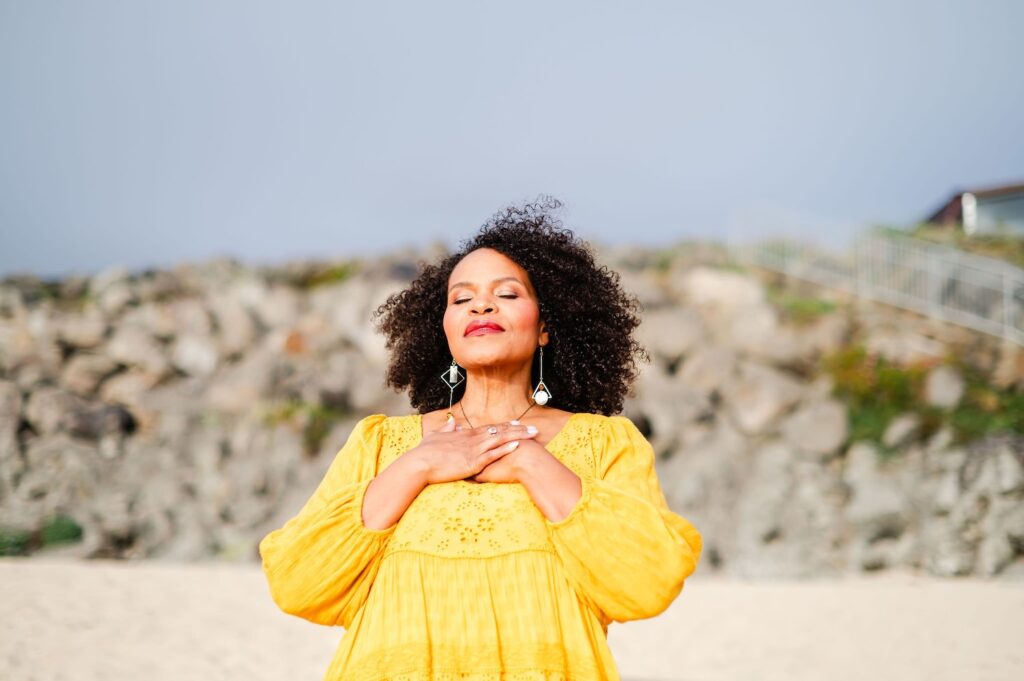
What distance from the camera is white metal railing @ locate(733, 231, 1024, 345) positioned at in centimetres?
1623

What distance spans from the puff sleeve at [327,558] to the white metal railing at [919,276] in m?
15.3

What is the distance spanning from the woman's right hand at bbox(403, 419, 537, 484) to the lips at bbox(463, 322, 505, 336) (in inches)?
12.3

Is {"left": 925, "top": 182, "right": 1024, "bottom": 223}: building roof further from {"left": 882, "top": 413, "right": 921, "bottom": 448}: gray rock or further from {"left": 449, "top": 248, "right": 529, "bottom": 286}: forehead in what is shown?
{"left": 449, "top": 248, "right": 529, "bottom": 286}: forehead

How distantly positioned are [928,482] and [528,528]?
12.2 metres

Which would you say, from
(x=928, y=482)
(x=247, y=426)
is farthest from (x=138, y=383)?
(x=928, y=482)

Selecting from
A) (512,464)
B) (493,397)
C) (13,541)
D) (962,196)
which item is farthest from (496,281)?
(962,196)

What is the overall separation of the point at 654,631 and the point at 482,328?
7.88 meters

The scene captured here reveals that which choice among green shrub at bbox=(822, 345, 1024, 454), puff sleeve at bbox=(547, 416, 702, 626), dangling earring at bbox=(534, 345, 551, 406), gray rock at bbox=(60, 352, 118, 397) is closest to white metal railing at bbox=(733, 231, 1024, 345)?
green shrub at bbox=(822, 345, 1024, 454)

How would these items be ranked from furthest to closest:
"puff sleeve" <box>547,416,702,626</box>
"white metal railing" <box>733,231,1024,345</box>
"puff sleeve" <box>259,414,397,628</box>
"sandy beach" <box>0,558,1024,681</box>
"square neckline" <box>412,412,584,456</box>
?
1. "white metal railing" <box>733,231,1024,345</box>
2. "sandy beach" <box>0,558,1024,681</box>
3. "square neckline" <box>412,412,584,456</box>
4. "puff sleeve" <box>259,414,397,628</box>
5. "puff sleeve" <box>547,416,702,626</box>

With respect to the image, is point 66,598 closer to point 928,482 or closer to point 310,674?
point 310,674

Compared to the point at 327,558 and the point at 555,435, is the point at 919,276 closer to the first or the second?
the point at 555,435

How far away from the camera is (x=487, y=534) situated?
2641mm

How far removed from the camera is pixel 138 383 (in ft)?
58.3

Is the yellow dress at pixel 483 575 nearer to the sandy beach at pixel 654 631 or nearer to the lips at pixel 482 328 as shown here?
the lips at pixel 482 328
